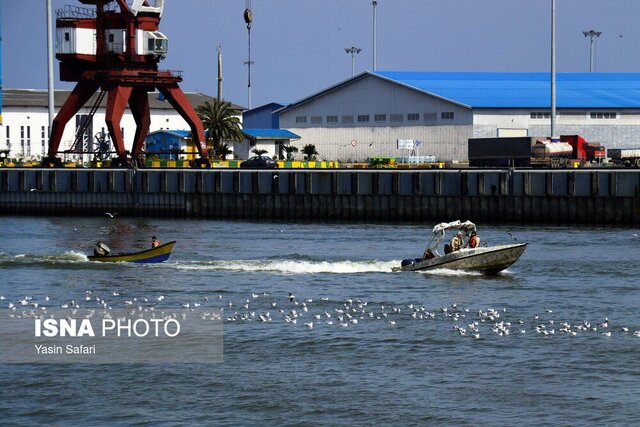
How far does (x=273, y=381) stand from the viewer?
3384cm

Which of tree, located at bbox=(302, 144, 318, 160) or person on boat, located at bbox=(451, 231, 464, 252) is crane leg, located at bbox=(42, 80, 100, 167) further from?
person on boat, located at bbox=(451, 231, 464, 252)

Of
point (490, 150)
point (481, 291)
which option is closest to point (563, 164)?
point (490, 150)

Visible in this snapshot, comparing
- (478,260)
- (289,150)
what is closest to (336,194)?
(478,260)

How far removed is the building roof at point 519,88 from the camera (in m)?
136

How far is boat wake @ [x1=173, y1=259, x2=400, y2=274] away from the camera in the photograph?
54.8 meters

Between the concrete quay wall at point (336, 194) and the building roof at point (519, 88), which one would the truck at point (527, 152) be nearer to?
Answer: the building roof at point (519, 88)

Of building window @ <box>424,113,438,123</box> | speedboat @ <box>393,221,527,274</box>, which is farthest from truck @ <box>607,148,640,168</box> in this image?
speedboat @ <box>393,221,527,274</box>

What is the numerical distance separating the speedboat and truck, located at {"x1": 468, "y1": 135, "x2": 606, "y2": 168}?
5653 cm

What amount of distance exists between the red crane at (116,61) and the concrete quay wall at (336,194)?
23.8ft

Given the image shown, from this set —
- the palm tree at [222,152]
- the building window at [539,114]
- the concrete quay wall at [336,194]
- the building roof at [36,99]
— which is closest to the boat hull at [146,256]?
the concrete quay wall at [336,194]

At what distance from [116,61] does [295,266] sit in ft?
172

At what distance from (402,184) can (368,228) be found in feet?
24.7

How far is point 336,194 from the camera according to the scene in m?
87.6

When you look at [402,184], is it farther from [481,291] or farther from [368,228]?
[481,291]
